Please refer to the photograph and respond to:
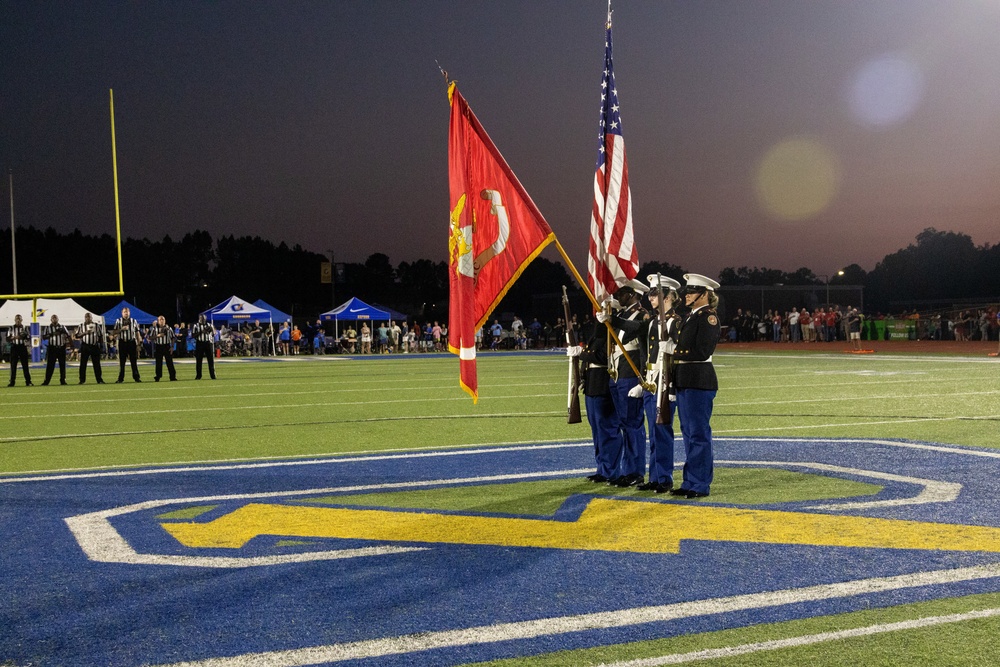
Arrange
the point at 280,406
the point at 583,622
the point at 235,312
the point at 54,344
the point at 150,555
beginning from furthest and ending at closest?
the point at 235,312 < the point at 54,344 < the point at 280,406 < the point at 150,555 < the point at 583,622

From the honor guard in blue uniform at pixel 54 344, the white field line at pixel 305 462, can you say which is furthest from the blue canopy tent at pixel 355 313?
the white field line at pixel 305 462

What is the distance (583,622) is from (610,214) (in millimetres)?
4073

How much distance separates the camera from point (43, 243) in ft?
291

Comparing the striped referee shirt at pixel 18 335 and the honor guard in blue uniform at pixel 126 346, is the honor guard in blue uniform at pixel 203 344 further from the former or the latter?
the striped referee shirt at pixel 18 335

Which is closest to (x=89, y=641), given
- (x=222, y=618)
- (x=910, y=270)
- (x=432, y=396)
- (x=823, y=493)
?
(x=222, y=618)

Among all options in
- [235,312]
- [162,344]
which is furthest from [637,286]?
[235,312]

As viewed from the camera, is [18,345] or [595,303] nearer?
[595,303]

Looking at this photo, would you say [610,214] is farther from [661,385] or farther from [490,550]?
[490,550]

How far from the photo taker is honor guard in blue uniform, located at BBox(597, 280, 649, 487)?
732cm

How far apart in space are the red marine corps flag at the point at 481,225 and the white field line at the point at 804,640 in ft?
11.0

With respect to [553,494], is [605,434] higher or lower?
higher

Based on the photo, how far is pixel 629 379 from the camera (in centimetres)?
741

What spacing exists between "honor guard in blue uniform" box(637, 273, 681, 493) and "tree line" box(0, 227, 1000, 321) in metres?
75.9

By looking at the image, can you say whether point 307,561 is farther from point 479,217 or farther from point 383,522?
point 479,217
